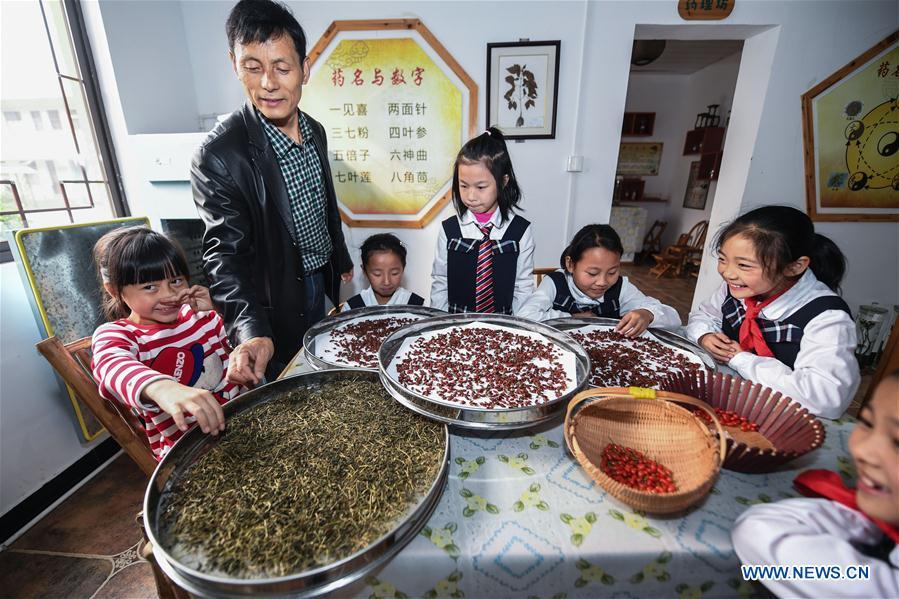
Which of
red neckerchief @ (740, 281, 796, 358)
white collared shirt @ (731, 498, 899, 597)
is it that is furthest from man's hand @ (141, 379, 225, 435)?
red neckerchief @ (740, 281, 796, 358)

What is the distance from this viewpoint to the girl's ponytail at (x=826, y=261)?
130cm

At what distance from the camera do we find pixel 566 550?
0.65m

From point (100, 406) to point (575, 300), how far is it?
1.93m

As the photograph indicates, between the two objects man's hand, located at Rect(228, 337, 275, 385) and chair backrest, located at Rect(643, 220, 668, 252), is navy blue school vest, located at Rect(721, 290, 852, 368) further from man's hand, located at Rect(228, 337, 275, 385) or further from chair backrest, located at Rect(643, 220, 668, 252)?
chair backrest, located at Rect(643, 220, 668, 252)

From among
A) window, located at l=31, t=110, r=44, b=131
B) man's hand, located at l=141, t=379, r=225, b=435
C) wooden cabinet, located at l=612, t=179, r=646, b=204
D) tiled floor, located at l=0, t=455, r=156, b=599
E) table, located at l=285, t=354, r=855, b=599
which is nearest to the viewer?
table, located at l=285, t=354, r=855, b=599

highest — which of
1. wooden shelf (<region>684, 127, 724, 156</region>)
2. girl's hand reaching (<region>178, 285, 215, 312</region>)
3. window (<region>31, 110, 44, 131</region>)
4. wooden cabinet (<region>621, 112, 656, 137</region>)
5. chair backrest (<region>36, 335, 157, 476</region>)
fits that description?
wooden cabinet (<region>621, 112, 656, 137</region>)

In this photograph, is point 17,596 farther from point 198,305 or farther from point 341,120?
point 341,120

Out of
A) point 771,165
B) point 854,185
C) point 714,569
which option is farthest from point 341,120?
point 854,185

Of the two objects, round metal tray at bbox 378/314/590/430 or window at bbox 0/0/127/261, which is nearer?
round metal tray at bbox 378/314/590/430

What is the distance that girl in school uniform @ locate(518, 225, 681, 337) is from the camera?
1701 mm

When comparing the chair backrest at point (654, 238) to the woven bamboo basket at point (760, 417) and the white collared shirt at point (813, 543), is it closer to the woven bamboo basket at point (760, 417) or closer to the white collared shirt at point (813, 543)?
the woven bamboo basket at point (760, 417)

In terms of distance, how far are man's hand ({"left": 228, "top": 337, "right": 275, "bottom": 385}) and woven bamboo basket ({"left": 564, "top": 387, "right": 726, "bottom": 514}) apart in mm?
893

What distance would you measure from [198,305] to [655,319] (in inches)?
74.3

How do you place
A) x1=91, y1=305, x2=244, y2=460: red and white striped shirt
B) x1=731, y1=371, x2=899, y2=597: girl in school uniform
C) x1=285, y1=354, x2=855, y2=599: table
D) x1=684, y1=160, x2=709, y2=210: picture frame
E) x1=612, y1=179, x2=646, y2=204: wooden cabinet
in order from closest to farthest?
x1=731, y1=371, x2=899, y2=597: girl in school uniform
x1=285, y1=354, x2=855, y2=599: table
x1=91, y1=305, x2=244, y2=460: red and white striped shirt
x1=684, y1=160, x2=709, y2=210: picture frame
x1=612, y1=179, x2=646, y2=204: wooden cabinet
